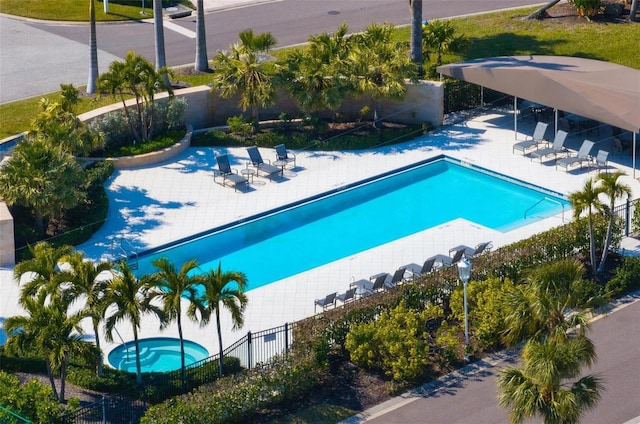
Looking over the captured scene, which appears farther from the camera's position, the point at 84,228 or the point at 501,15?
the point at 501,15

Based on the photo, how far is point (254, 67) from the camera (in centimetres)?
4209

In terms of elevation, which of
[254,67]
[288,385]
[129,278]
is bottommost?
[288,385]

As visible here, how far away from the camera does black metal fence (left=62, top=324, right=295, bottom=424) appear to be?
27.5 meters

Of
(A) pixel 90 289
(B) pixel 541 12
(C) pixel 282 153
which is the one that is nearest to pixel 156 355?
(A) pixel 90 289

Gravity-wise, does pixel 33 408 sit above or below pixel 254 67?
below

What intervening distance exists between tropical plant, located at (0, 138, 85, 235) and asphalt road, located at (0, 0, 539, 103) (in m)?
9.65

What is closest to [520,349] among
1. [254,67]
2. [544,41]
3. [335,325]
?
[335,325]

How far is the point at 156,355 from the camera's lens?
101ft

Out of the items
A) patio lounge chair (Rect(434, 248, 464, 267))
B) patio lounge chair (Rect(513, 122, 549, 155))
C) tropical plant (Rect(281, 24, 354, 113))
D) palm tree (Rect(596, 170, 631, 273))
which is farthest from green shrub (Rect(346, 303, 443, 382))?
tropical plant (Rect(281, 24, 354, 113))

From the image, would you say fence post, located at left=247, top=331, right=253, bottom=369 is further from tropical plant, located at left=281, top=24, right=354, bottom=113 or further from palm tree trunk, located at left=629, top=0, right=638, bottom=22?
palm tree trunk, located at left=629, top=0, right=638, bottom=22

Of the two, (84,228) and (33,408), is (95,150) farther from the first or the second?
(33,408)

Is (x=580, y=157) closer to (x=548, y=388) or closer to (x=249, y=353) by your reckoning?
(x=249, y=353)

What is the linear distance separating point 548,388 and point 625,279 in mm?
10233

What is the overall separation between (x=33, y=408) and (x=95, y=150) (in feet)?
51.1
